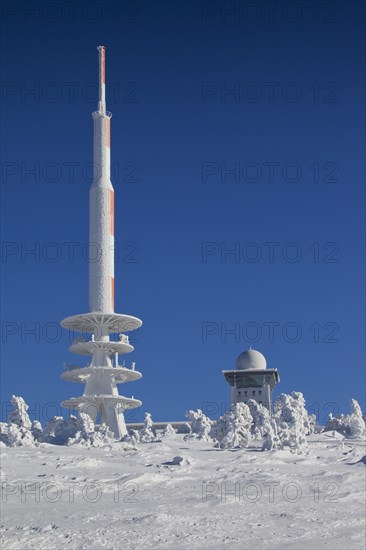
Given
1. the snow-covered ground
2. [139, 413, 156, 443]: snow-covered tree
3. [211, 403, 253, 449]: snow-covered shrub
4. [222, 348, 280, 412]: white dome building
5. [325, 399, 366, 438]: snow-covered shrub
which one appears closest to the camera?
the snow-covered ground

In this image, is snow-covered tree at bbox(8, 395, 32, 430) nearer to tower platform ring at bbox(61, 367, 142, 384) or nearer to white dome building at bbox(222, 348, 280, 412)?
tower platform ring at bbox(61, 367, 142, 384)

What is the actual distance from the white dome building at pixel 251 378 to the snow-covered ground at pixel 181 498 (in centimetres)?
4852

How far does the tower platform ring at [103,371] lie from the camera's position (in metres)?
83.6

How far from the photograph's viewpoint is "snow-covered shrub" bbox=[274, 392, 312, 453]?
54.4 meters

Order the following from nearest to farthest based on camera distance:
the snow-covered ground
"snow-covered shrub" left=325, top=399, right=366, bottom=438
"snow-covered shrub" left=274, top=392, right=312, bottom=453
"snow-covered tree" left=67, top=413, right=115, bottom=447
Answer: the snow-covered ground → "snow-covered shrub" left=274, top=392, right=312, bottom=453 → "snow-covered tree" left=67, top=413, right=115, bottom=447 → "snow-covered shrub" left=325, top=399, right=366, bottom=438

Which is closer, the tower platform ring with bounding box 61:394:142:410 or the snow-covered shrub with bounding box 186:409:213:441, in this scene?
the snow-covered shrub with bounding box 186:409:213:441

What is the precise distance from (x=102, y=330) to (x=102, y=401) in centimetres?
675

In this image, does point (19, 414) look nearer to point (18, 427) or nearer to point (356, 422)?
point (18, 427)

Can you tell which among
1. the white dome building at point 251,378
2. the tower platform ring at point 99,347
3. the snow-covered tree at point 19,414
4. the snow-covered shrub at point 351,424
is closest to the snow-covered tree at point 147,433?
the snow-covered tree at point 19,414

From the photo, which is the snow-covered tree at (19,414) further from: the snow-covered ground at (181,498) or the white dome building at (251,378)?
the white dome building at (251,378)

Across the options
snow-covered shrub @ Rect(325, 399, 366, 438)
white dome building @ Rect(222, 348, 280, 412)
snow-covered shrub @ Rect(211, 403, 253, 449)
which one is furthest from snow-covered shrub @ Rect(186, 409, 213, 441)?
white dome building @ Rect(222, 348, 280, 412)

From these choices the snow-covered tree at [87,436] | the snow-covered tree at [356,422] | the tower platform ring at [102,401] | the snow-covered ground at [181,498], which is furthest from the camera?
the tower platform ring at [102,401]

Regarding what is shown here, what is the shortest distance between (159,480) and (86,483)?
11.9 feet

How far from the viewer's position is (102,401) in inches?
3305
